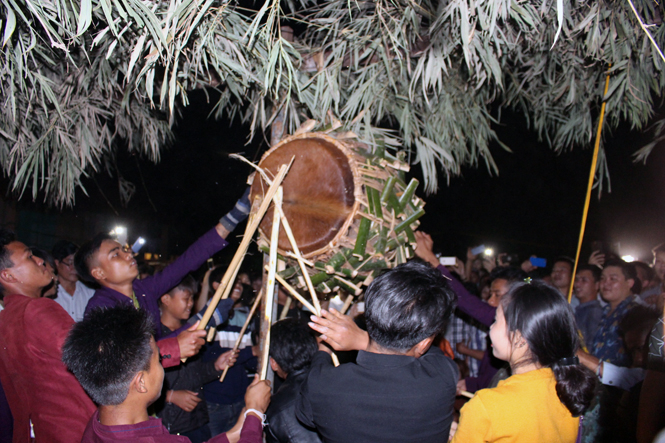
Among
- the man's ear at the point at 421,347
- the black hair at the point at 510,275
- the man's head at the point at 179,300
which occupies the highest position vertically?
the man's ear at the point at 421,347

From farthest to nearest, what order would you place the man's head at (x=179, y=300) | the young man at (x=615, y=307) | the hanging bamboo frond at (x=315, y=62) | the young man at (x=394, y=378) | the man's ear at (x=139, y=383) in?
1. the man's head at (x=179, y=300)
2. the young man at (x=615, y=307)
3. the hanging bamboo frond at (x=315, y=62)
4. the man's ear at (x=139, y=383)
5. the young man at (x=394, y=378)

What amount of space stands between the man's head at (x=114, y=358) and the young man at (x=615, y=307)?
254 centimetres

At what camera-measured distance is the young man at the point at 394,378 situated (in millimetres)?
1221

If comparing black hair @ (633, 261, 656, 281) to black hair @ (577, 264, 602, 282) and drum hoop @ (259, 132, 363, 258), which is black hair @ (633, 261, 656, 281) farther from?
drum hoop @ (259, 132, 363, 258)

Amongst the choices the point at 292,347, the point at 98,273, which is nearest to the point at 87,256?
the point at 98,273

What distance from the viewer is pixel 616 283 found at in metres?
3.09

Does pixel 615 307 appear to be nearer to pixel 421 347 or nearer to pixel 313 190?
pixel 421 347

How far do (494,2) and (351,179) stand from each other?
95cm

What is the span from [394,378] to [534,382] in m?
0.49

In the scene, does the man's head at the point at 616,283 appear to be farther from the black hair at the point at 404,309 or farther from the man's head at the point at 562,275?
the black hair at the point at 404,309

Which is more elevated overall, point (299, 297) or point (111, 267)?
point (299, 297)

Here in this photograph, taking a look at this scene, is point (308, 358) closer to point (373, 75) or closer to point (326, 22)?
point (373, 75)

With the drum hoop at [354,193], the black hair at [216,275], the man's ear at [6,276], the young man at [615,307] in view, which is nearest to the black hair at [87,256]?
Answer: the man's ear at [6,276]

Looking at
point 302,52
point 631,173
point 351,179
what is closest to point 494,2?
point 351,179
